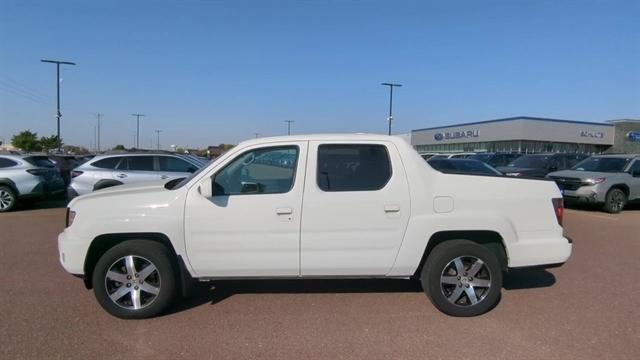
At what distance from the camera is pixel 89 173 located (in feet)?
34.8

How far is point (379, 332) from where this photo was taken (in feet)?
13.2

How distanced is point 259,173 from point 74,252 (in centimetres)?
194

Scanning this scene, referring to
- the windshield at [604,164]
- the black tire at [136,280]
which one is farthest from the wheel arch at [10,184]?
the windshield at [604,164]

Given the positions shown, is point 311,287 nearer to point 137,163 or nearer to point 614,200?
point 137,163

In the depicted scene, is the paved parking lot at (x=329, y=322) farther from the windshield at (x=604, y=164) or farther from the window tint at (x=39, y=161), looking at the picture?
the windshield at (x=604, y=164)

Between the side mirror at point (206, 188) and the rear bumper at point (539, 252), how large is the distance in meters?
3.04

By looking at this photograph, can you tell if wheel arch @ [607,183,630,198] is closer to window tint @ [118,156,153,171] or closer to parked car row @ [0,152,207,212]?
parked car row @ [0,152,207,212]

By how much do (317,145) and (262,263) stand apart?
4.23 feet

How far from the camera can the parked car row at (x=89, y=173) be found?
10562 mm

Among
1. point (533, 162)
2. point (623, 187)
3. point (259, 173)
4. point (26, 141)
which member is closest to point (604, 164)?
point (623, 187)

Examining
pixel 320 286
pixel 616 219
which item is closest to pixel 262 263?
pixel 320 286

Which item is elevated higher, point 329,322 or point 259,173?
point 259,173

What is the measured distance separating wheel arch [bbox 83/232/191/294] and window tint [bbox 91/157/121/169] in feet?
23.3

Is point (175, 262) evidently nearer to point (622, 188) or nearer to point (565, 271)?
point (565, 271)
